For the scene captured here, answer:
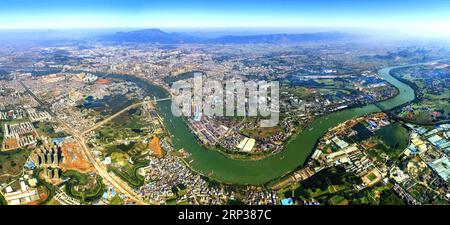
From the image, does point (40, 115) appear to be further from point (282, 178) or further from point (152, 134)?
point (282, 178)

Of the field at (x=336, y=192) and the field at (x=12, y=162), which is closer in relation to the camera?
the field at (x=336, y=192)

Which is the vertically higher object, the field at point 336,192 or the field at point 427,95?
the field at point 427,95

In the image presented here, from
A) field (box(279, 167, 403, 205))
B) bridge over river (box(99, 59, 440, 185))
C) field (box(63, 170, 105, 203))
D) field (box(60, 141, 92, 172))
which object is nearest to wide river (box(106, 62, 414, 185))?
bridge over river (box(99, 59, 440, 185))

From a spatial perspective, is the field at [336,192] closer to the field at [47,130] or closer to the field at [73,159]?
the field at [73,159]

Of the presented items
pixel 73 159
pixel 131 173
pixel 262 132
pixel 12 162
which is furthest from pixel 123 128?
pixel 262 132

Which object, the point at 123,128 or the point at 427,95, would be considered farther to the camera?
the point at 427,95

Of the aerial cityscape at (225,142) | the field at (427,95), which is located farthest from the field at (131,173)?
the field at (427,95)

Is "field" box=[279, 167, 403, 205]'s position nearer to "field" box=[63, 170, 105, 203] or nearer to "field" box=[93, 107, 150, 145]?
"field" box=[63, 170, 105, 203]

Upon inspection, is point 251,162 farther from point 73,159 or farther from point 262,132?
point 73,159

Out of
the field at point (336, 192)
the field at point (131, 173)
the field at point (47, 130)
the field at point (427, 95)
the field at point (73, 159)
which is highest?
the field at point (427, 95)
